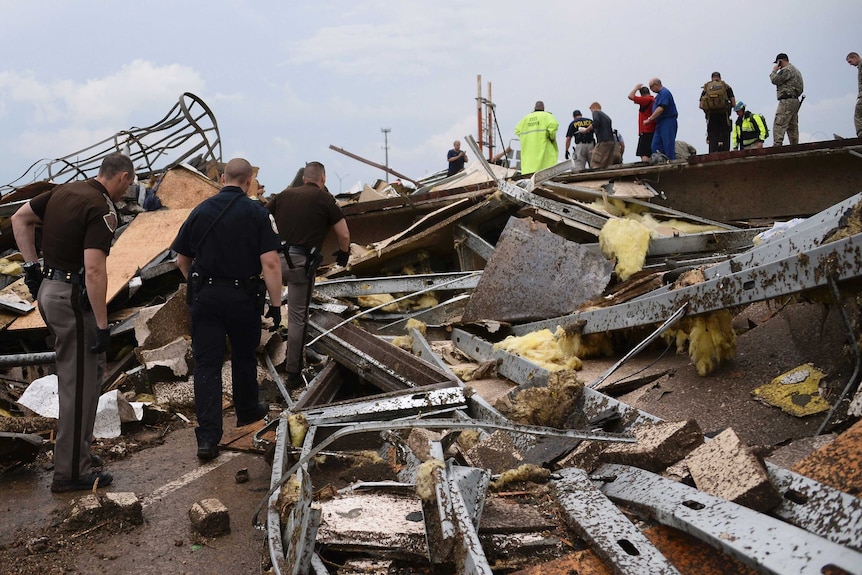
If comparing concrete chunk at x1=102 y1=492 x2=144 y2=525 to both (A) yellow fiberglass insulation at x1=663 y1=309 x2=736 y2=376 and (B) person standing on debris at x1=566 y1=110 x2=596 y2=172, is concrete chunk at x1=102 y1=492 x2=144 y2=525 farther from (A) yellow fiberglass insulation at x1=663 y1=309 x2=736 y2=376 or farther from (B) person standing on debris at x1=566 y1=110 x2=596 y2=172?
(B) person standing on debris at x1=566 y1=110 x2=596 y2=172

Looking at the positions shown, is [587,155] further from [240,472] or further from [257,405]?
[240,472]

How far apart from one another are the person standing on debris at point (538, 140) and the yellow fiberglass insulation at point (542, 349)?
7.48m

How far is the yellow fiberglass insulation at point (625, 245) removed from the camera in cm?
584

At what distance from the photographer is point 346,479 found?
351 centimetres

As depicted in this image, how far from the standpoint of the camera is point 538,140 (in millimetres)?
12086

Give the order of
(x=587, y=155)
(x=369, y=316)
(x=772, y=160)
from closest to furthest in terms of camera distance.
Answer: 1. (x=369, y=316)
2. (x=772, y=160)
3. (x=587, y=155)

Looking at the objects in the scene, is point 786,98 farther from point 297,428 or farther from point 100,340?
point 100,340

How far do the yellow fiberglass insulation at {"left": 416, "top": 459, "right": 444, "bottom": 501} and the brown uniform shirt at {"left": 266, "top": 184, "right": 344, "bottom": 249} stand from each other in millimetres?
3871

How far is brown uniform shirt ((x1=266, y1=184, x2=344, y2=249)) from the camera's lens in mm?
6094

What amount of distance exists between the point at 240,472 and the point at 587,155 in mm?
10156

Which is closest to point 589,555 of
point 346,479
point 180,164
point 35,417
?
point 346,479

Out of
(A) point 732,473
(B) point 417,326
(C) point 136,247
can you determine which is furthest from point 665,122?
(A) point 732,473

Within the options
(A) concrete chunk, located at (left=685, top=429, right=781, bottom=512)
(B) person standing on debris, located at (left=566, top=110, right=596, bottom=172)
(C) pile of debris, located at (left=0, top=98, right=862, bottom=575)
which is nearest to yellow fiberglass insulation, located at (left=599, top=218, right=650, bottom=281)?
(C) pile of debris, located at (left=0, top=98, right=862, bottom=575)

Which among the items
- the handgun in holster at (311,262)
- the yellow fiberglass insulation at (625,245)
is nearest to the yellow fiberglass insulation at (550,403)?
the yellow fiberglass insulation at (625,245)
